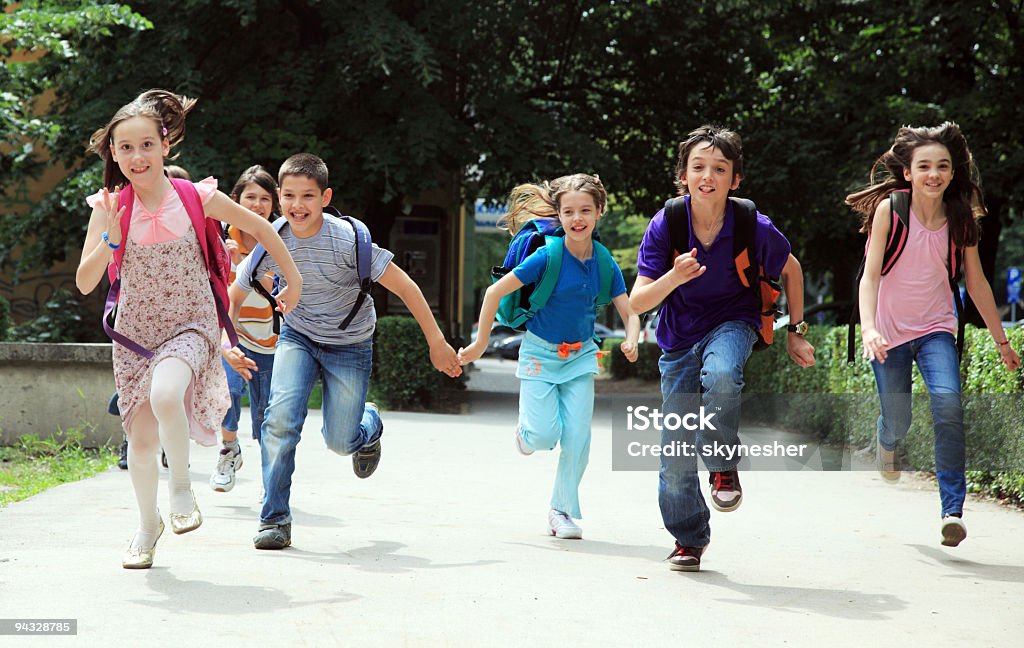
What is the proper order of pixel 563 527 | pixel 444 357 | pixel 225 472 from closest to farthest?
pixel 444 357, pixel 563 527, pixel 225 472

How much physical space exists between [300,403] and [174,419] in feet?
3.32

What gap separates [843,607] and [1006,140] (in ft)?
46.1

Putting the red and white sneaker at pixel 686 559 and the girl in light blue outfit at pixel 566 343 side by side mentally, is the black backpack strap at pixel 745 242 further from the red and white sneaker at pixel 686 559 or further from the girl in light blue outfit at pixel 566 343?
the red and white sneaker at pixel 686 559

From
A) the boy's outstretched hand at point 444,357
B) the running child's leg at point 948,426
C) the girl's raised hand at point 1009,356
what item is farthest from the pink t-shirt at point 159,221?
the girl's raised hand at point 1009,356

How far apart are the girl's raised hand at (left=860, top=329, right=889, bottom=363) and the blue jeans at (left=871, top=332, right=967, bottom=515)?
0.27 metres

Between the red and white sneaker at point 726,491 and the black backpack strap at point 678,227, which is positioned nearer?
the red and white sneaker at point 726,491

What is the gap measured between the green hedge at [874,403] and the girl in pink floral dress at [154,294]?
497 centimetres

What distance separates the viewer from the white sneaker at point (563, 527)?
6.57m

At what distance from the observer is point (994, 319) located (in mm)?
6262

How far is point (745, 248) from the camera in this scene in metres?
5.62

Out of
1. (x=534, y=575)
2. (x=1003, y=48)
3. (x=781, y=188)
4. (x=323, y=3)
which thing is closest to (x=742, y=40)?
(x=781, y=188)

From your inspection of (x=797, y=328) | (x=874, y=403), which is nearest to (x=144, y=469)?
(x=797, y=328)

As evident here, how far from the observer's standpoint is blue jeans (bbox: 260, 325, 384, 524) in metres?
6.00

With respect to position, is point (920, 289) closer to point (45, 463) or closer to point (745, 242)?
point (745, 242)
